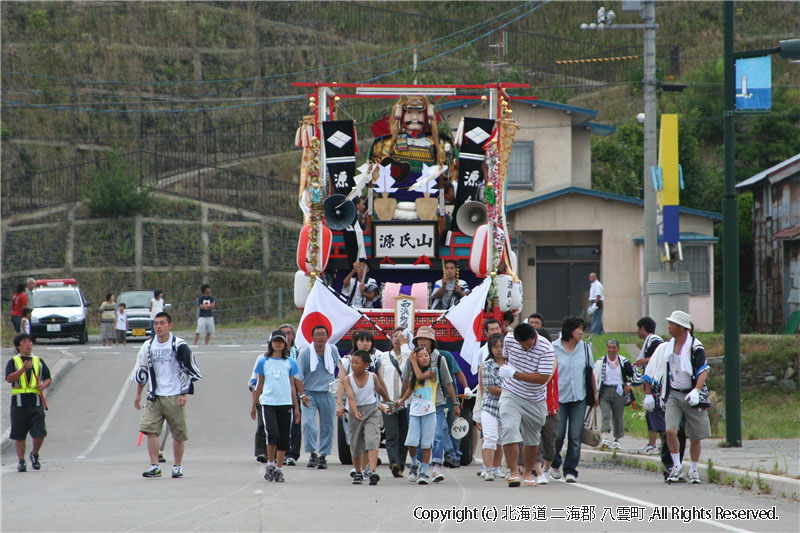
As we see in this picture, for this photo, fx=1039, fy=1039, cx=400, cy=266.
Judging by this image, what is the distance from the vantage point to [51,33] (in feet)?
183

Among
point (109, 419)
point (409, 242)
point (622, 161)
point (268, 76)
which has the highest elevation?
point (268, 76)

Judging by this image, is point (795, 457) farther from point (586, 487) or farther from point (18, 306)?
point (18, 306)

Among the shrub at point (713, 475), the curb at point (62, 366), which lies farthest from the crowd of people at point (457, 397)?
the curb at point (62, 366)

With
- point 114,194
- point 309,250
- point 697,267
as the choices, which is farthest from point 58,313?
point 697,267

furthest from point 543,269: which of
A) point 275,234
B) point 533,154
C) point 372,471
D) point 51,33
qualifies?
point 51,33

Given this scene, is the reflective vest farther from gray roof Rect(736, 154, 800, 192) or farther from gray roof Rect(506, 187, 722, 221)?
gray roof Rect(736, 154, 800, 192)

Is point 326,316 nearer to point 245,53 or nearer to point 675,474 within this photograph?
point 675,474

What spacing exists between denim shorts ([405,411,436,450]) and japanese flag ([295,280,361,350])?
334cm

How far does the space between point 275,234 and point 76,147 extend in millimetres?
14312

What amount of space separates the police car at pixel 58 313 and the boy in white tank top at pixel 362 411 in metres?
22.3

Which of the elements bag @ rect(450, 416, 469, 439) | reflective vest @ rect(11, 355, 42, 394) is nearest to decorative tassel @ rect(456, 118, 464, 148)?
bag @ rect(450, 416, 469, 439)

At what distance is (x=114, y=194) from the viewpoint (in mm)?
42281

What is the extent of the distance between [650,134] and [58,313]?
744 inches

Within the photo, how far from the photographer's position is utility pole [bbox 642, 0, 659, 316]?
2558 centimetres
